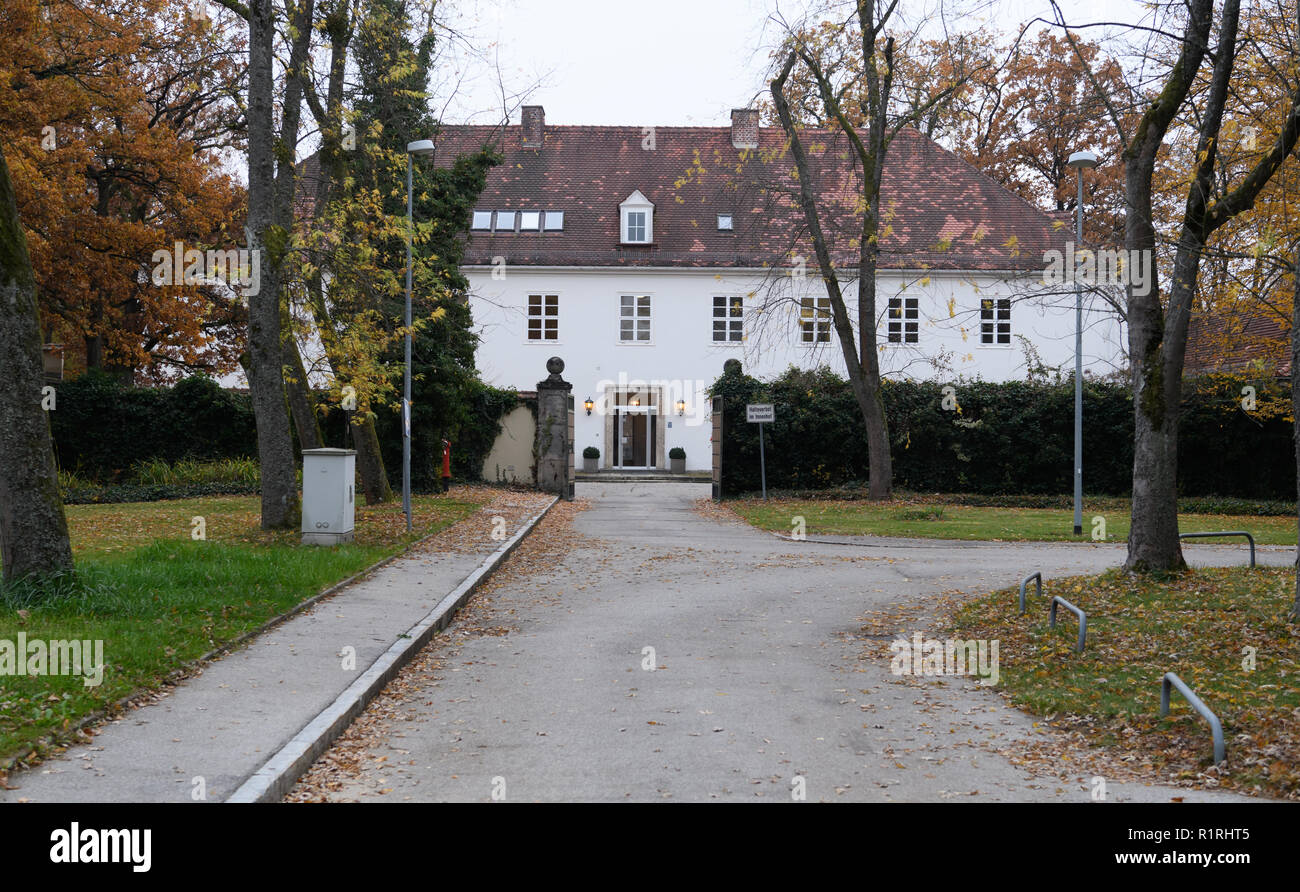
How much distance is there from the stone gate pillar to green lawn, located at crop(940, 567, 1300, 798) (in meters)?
20.6

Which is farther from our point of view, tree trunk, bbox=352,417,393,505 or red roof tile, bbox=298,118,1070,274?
red roof tile, bbox=298,118,1070,274

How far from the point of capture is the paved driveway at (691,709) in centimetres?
645

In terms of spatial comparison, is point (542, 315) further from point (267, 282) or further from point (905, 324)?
point (267, 282)

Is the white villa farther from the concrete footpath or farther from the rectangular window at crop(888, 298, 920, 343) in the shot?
the concrete footpath

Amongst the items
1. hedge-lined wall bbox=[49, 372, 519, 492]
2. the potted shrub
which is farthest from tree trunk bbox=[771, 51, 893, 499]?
the potted shrub

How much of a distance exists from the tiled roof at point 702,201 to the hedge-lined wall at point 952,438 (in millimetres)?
10351

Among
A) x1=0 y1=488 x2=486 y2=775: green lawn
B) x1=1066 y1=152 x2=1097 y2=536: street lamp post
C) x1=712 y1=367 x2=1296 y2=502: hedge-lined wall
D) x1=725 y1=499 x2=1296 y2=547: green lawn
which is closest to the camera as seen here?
x1=0 y1=488 x2=486 y2=775: green lawn

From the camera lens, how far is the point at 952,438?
111ft

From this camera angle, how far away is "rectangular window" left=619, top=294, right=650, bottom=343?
4550 centimetres

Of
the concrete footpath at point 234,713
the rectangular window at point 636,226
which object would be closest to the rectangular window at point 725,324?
the rectangular window at point 636,226

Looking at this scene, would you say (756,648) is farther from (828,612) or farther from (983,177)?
(983,177)

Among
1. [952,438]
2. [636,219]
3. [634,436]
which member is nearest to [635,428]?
[634,436]

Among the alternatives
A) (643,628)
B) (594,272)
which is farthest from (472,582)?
(594,272)

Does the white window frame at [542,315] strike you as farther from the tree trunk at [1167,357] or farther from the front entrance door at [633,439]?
the tree trunk at [1167,357]
